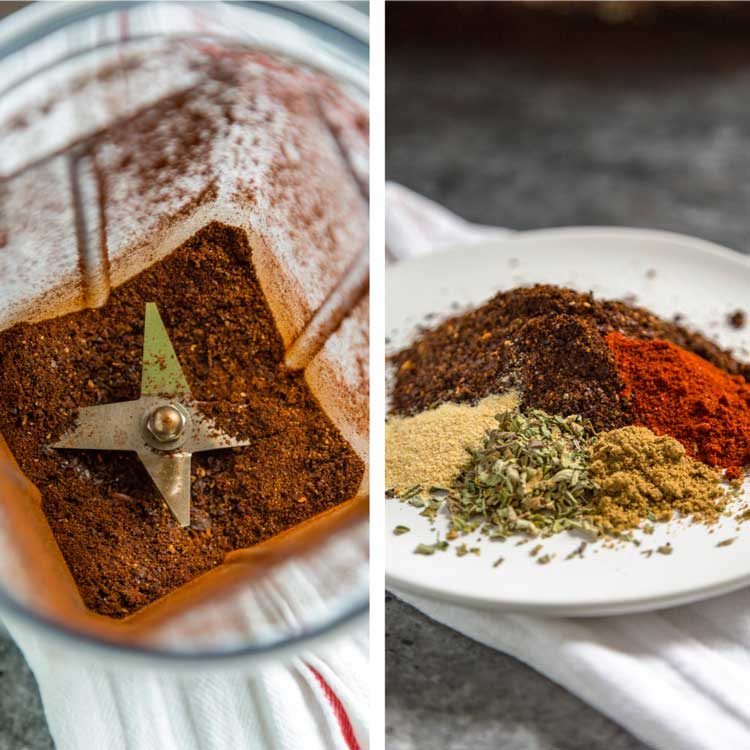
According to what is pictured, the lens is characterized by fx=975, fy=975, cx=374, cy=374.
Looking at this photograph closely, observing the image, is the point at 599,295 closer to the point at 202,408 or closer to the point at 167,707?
the point at 202,408

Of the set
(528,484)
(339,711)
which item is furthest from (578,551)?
(339,711)

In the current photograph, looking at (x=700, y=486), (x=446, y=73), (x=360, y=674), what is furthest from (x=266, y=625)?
(x=446, y=73)

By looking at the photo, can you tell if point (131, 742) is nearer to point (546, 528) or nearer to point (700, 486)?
point (546, 528)

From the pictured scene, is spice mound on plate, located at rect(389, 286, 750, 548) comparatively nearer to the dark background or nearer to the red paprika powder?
the red paprika powder

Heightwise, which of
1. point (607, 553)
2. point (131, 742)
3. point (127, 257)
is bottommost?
point (131, 742)

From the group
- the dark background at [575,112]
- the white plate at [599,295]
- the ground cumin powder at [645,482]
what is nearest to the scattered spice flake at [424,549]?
the white plate at [599,295]

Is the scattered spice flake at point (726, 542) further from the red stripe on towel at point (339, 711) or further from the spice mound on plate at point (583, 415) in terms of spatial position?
the red stripe on towel at point (339, 711)

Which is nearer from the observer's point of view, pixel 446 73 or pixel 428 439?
pixel 428 439
